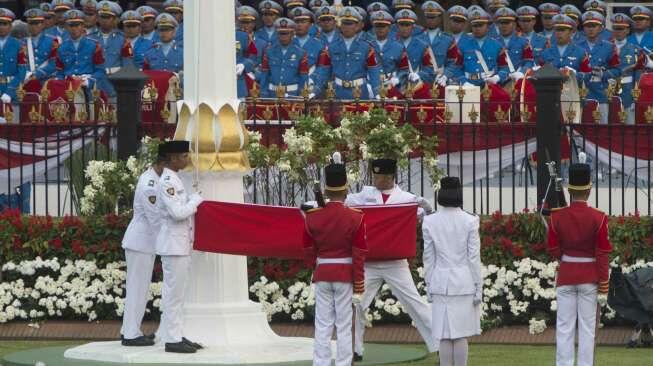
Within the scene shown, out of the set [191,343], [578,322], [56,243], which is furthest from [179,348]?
[578,322]

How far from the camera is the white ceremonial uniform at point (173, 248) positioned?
17.8 meters

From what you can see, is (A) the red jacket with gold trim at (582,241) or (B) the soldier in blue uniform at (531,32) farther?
(B) the soldier in blue uniform at (531,32)

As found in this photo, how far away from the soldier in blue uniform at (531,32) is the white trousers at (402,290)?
30.7 ft

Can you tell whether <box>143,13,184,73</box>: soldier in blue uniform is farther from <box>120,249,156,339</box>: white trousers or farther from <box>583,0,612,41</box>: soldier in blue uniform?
<box>120,249,156,339</box>: white trousers

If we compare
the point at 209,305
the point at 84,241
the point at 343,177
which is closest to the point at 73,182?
the point at 84,241

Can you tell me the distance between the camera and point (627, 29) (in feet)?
90.7

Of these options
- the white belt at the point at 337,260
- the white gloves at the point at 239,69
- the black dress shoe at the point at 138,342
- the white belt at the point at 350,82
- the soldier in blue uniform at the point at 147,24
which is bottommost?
the black dress shoe at the point at 138,342

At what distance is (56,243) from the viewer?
20391 millimetres

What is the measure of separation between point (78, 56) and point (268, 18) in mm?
2640

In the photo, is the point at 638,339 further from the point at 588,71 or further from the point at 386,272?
the point at 588,71

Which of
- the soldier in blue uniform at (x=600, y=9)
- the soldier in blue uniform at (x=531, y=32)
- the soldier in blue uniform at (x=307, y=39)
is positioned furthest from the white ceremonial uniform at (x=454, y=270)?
the soldier in blue uniform at (x=600, y=9)

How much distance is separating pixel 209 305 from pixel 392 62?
9.49 metres

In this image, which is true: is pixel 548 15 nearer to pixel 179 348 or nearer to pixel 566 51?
pixel 566 51

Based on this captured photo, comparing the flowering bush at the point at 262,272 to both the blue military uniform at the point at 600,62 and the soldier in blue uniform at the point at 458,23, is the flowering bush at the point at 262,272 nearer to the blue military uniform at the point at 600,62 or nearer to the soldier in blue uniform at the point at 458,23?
the blue military uniform at the point at 600,62
